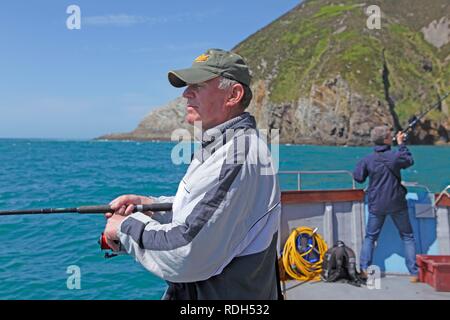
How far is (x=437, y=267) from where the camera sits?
5680 millimetres

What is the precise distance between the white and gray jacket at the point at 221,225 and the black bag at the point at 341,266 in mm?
5028

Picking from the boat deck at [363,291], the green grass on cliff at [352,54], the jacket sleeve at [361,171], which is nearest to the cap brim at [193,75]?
the boat deck at [363,291]

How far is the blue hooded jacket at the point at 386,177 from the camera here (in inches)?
239

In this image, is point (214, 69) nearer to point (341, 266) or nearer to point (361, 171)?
point (361, 171)

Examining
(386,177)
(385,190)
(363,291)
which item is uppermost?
(386,177)

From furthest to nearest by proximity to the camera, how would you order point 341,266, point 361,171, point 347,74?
point 347,74 < point 361,171 < point 341,266

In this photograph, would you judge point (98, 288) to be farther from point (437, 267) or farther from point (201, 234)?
point (201, 234)

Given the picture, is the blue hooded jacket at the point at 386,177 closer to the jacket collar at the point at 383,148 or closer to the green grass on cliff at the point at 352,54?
the jacket collar at the point at 383,148

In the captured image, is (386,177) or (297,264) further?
(297,264)

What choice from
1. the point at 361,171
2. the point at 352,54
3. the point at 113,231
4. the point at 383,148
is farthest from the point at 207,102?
the point at 352,54

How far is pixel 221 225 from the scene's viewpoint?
137 cm

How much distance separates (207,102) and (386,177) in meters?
5.21

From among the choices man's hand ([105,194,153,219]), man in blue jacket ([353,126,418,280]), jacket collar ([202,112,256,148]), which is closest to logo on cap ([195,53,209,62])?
jacket collar ([202,112,256,148])
